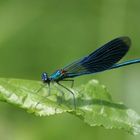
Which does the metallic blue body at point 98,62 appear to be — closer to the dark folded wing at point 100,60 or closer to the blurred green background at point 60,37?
the dark folded wing at point 100,60

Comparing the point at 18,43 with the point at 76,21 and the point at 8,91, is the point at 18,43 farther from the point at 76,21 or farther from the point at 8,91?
the point at 8,91

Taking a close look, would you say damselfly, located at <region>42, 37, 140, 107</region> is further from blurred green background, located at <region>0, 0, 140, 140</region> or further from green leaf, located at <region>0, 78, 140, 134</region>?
blurred green background, located at <region>0, 0, 140, 140</region>

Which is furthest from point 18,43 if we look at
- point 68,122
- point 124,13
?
point 68,122

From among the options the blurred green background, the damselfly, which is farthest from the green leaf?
the blurred green background

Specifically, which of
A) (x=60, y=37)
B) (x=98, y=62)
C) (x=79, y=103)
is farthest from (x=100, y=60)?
(x=60, y=37)

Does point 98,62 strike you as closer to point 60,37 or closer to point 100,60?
point 100,60

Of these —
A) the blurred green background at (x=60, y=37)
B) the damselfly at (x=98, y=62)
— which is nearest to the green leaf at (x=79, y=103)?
the damselfly at (x=98, y=62)
